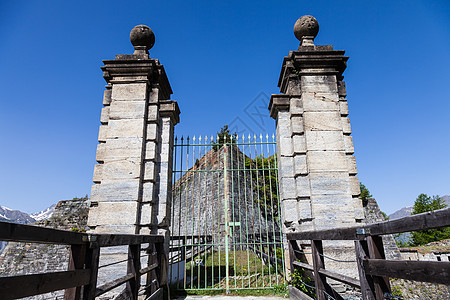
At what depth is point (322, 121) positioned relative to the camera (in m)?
5.09

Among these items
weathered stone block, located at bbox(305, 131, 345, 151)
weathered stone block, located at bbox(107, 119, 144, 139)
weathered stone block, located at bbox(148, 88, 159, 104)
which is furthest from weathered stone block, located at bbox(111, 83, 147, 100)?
weathered stone block, located at bbox(305, 131, 345, 151)

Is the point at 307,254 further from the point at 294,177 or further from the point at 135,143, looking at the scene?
the point at 135,143

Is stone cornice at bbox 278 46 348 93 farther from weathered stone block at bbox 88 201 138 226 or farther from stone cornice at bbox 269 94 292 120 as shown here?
weathered stone block at bbox 88 201 138 226

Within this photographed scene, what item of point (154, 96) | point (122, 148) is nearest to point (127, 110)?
point (154, 96)

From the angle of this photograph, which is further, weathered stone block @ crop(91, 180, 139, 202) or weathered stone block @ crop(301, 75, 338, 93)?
weathered stone block @ crop(301, 75, 338, 93)

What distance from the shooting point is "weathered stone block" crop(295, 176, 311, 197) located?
4.86 meters

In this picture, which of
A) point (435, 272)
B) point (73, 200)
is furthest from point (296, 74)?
point (73, 200)

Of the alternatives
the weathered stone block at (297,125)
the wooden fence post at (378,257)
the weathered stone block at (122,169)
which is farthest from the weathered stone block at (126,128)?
the wooden fence post at (378,257)

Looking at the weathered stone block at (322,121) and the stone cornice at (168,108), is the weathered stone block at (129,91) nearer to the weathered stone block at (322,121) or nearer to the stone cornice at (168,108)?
the stone cornice at (168,108)

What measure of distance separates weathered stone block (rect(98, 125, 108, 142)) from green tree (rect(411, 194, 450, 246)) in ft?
94.9

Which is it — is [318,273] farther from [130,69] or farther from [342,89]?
[130,69]

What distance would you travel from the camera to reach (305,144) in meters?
5.05

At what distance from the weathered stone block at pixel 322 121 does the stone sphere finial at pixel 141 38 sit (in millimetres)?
3316

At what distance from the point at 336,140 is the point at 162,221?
3.29 metres
